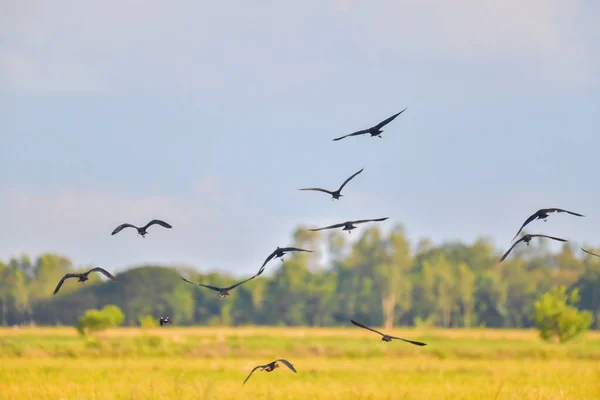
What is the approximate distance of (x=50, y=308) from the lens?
10344 cm

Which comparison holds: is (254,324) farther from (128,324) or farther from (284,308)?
(128,324)

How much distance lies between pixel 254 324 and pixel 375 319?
14.5 m

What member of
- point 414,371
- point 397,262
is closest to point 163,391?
point 414,371

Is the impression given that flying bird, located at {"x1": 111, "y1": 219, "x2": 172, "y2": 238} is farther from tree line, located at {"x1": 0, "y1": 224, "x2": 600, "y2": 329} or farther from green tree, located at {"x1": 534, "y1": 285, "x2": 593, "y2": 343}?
tree line, located at {"x1": 0, "y1": 224, "x2": 600, "y2": 329}

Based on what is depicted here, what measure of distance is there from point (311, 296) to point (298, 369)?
238ft

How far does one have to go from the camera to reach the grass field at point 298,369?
60.1 ft

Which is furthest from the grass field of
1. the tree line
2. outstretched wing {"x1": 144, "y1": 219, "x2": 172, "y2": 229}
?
the tree line

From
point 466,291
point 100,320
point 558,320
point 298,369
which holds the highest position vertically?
point 466,291

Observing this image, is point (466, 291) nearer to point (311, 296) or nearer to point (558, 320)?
point (311, 296)

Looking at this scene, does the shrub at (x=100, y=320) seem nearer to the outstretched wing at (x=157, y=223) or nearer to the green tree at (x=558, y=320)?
the green tree at (x=558, y=320)

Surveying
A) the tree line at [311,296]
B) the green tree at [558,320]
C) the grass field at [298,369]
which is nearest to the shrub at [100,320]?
the grass field at [298,369]

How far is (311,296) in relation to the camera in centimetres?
10594

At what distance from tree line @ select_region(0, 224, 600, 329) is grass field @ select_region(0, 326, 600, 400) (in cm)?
3271

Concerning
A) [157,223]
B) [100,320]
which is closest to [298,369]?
[157,223]
